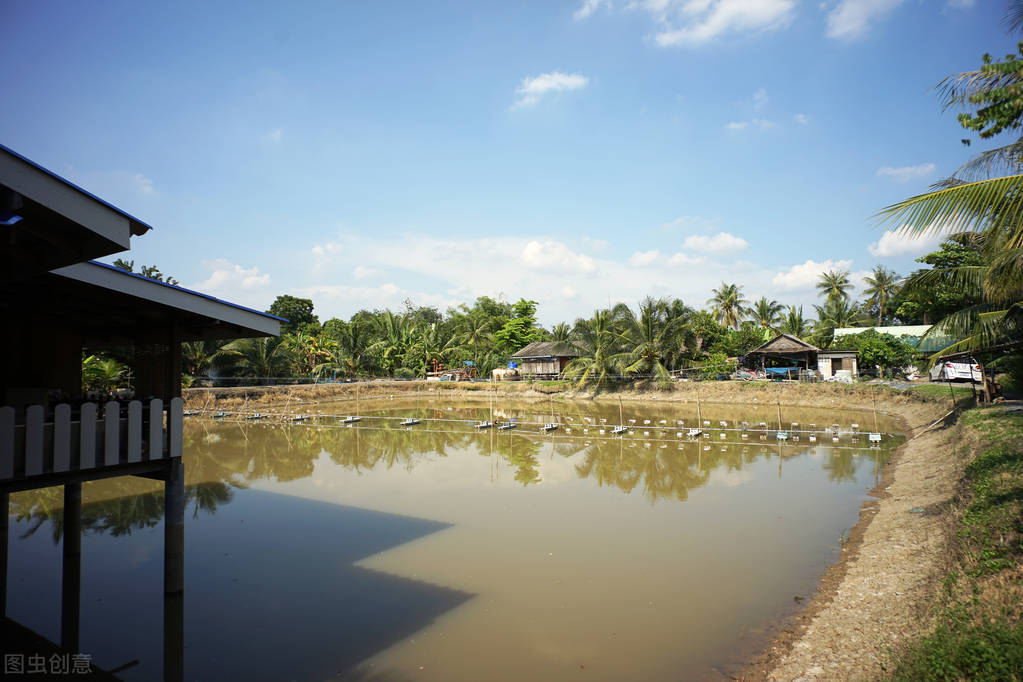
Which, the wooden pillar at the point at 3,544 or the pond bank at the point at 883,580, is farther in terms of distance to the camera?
the wooden pillar at the point at 3,544

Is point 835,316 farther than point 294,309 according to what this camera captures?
No

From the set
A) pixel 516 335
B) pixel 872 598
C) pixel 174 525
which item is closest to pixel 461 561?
pixel 174 525

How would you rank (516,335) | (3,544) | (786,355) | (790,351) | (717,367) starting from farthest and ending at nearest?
(516,335) → (786,355) → (717,367) → (790,351) → (3,544)

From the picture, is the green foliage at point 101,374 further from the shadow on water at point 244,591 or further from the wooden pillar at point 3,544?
the wooden pillar at point 3,544

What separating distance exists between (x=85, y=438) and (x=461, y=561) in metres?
4.89

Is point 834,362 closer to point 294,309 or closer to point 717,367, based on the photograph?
A: point 717,367

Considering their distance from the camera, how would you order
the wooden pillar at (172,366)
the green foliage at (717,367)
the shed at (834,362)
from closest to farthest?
the wooden pillar at (172,366), the shed at (834,362), the green foliage at (717,367)

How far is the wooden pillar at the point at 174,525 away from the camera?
5977mm

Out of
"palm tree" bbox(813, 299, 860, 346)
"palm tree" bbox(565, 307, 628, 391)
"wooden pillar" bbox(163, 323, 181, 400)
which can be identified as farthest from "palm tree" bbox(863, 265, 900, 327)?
"wooden pillar" bbox(163, 323, 181, 400)

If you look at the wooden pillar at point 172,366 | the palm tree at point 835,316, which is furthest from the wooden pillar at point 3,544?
the palm tree at point 835,316

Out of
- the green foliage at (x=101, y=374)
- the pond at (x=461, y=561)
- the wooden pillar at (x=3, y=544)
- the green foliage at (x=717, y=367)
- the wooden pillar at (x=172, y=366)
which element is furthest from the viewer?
the green foliage at (x=717, y=367)

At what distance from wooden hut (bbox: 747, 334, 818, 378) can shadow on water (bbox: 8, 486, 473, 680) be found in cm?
2531

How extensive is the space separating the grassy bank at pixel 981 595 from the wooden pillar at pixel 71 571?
26.2 feet

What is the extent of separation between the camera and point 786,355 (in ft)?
99.3
